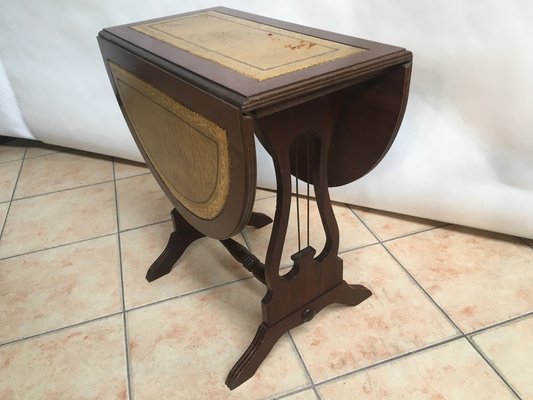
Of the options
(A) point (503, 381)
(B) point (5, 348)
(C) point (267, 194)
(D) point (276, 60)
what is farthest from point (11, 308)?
(A) point (503, 381)

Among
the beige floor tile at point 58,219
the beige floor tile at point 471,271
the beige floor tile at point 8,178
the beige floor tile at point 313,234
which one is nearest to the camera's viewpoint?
the beige floor tile at point 471,271

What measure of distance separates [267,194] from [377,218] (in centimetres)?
48

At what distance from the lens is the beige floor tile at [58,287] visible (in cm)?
154

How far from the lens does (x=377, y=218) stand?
189 centimetres

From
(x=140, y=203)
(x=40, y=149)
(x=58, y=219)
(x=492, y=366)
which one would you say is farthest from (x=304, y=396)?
(x=40, y=149)

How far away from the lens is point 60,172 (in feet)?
7.88

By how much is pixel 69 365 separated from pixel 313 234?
0.93 metres

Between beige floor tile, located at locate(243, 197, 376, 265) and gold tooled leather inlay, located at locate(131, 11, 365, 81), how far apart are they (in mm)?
798

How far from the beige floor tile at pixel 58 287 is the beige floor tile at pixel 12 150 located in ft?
3.19

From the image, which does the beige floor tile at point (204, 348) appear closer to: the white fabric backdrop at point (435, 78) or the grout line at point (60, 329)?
the grout line at point (60, 329)

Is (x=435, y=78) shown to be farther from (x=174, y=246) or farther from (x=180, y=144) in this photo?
(x=174, y=246)

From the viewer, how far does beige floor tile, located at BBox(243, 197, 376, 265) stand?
1.76 meters

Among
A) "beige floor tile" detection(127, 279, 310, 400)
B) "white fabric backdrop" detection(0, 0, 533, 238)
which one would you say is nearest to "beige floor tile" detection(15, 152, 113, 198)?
"white fabric backdrop" detection(0, 0, 533, 238)

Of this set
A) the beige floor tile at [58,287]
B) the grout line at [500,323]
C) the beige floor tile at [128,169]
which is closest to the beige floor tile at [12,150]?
the beige floor tile at [128,169]
